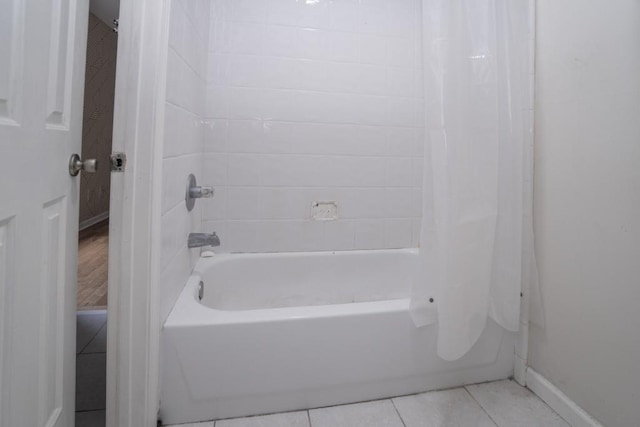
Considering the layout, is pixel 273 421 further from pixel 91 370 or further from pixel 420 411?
pixel 91 370

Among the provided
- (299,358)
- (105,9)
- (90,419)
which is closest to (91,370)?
(90,419)

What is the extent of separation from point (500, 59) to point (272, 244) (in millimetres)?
1312

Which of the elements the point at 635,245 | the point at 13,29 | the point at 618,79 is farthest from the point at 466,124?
the point at 13,29

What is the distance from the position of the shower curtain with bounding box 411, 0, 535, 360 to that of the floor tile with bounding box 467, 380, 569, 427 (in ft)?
0.89

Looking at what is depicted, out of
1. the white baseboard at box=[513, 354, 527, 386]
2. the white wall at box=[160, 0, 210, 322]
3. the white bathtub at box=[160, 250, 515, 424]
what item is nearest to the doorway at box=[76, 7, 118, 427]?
the white bathtub at box=[160, 250, 515, 424]

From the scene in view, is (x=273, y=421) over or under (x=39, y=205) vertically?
under

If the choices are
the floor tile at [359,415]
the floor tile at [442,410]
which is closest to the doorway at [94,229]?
the floor tile at [359,415]

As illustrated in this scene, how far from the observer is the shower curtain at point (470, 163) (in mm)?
1132

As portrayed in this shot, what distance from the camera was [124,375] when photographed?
3.15 feet

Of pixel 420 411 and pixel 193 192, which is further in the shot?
→ pixel 193 192

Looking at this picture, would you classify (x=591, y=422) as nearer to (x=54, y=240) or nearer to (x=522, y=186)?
(x=522, y=186)

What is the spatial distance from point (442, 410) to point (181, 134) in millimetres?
1411

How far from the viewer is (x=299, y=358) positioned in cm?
115

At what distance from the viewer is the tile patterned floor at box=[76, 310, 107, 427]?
116cm
